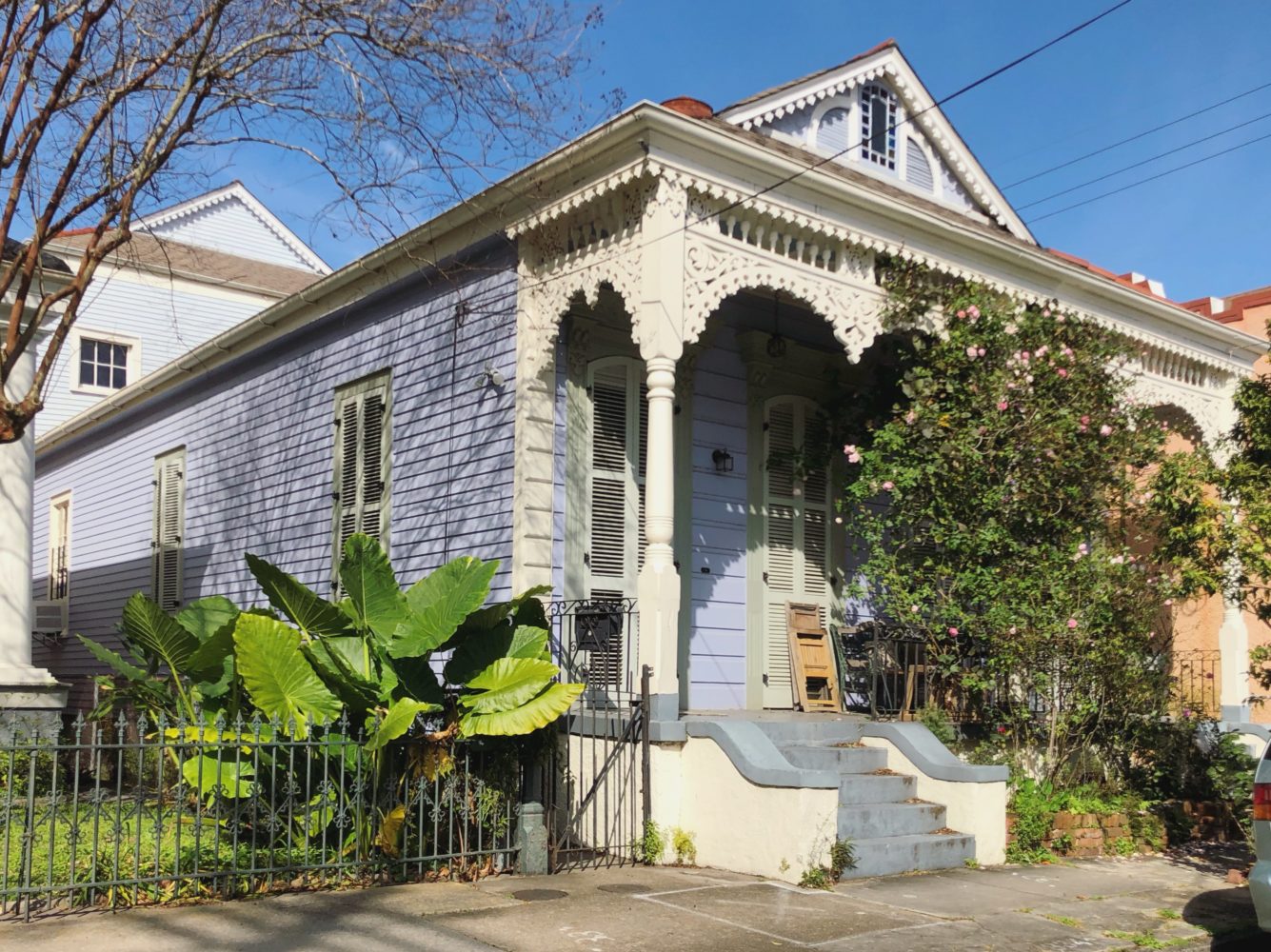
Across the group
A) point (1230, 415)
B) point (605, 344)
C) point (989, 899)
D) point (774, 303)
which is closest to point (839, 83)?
point (774, 303)

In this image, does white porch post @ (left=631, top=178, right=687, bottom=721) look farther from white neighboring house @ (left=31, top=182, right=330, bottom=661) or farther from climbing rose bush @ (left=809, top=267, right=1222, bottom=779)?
white neighboring house @ (left=31, top=182, right=330, bottom=661)

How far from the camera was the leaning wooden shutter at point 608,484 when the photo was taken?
10477 millimetres

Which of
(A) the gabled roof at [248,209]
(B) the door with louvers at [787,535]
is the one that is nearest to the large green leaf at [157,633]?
(B) the door with louvers at [787,535]

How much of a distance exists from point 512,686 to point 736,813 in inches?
67.9

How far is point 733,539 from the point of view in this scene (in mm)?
11430

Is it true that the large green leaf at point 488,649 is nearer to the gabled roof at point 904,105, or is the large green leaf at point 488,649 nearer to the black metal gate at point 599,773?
the black metal gate at point 599,773

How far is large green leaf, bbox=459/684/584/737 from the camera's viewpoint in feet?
24.1

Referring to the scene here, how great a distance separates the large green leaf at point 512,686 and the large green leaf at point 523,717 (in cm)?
4

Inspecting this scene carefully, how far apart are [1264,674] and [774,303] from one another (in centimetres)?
552

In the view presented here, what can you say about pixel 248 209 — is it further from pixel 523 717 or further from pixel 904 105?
pixel 523 717

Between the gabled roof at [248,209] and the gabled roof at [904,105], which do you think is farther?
the gabled roof at [248,209]

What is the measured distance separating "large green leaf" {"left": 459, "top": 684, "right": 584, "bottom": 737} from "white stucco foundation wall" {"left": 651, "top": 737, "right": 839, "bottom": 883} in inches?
43.8

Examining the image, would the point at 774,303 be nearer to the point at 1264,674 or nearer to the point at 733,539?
the point at 733,539

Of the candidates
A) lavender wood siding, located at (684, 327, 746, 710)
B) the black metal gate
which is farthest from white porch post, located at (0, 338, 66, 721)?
lavender wood siding, located at (684, 327, 746, 710)
